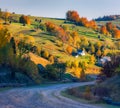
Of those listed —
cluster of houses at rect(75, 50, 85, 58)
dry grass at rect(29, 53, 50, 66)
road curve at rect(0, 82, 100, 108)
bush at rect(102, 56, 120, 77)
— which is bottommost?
cluster of houses at rect(75, 50, 85, 58)

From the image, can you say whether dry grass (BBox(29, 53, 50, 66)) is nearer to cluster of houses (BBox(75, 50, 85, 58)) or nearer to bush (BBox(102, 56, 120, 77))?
cluster of houses (BBox(75, 50, 85, 58))

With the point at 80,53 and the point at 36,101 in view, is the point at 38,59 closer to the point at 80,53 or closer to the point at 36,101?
the point at 80,53

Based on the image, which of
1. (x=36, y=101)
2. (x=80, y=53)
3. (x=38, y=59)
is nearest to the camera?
(x=36, y=101)

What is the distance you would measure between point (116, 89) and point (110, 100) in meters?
5.58

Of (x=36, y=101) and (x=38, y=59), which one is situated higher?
(x=36, y=101)

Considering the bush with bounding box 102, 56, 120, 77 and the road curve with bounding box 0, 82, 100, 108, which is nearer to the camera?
the road curve with bounding box 0, 82, 100, 108

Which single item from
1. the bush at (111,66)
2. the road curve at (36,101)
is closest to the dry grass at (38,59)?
the bush at (111,66)

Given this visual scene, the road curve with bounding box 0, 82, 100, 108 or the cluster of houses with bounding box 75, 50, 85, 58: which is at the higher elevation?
the road curve with bounding box 0, 82, 100, 108

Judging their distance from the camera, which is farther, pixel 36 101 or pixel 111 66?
pixel 111 66

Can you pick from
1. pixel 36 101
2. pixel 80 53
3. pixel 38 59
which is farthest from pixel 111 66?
pixel 80 53

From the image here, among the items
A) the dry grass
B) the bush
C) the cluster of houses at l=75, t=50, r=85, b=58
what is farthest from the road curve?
the cluster of houses at l=75, t=50, r=85, b=58

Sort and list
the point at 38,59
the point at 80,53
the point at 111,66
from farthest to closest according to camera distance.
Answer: the point at 80,53, the point at 38,59, the point at 111,66

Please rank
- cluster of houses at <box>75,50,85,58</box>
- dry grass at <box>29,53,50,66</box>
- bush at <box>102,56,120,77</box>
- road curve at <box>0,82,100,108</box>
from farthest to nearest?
1. cluster of houses at <box>75,50,85,58</box>
2. dry grass at <box>29,53,50,66</box>
3. bush at <box>102,56,120,77</box>
4. road curve at <box>0,82,100,108</box>

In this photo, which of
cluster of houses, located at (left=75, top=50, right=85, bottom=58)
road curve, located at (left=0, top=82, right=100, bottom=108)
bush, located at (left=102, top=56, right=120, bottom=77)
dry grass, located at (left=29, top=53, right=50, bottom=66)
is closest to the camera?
road curve, located at (left=0, top=82, right=100, bottom=108)
